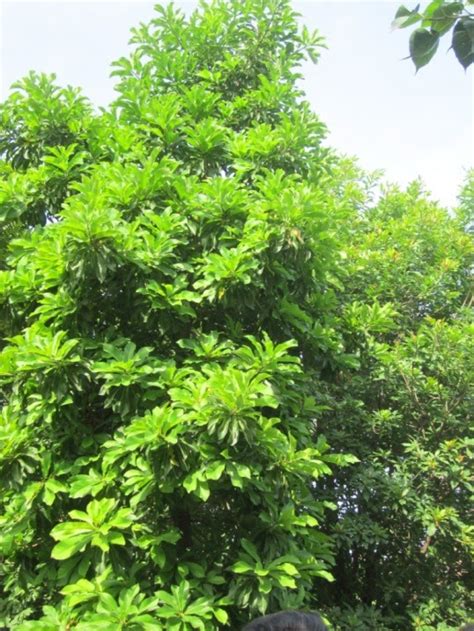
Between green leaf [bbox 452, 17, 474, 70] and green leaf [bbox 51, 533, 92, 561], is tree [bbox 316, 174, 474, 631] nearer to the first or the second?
green leaf [bbox 51, 533, 92, 561]

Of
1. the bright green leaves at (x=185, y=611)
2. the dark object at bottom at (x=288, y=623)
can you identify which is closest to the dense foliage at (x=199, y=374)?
the bright green leaves at (x=185, y=611)

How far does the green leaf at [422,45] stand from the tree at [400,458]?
4390mm

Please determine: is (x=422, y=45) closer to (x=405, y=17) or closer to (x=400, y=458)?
(x=405, y=17)

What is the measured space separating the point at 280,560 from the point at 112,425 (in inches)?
57.2

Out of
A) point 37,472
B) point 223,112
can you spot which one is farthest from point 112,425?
point 223,112

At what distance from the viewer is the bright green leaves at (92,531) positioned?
3.63 metres

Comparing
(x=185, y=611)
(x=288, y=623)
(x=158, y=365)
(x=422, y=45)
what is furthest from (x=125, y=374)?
(x=422, y=45)

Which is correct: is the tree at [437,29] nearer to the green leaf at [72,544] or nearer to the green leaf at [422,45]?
the green leaf at [422,45]

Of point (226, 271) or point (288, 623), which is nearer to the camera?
point (288, 623)

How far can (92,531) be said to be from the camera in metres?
3.67

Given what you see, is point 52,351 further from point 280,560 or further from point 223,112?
point 223,112

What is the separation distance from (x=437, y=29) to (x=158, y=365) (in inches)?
120

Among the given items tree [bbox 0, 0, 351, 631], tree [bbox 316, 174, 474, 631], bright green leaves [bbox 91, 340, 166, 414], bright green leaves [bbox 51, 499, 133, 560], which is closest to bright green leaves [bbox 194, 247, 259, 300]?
tree [bbox 0, 0, 351, 631]

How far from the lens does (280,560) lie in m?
3.80
